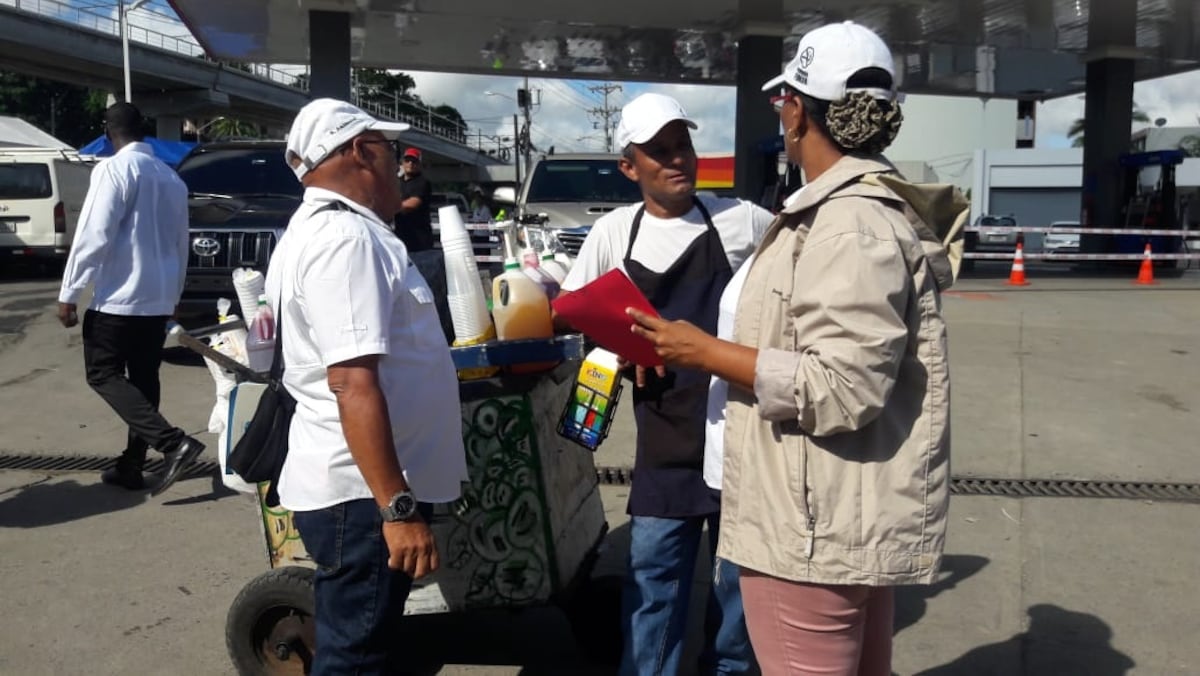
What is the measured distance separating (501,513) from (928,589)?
2.16 m

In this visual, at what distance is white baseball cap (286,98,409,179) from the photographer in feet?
8.27

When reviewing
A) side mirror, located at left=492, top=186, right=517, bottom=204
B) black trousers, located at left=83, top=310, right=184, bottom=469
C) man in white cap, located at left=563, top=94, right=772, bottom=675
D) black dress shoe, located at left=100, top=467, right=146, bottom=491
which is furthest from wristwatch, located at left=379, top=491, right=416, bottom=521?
side mirror, located at left=492, top=186, right=517, bottom=204

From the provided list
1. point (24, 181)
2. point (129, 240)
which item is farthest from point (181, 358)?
point (24, 181)

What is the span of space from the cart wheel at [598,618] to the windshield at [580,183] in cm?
847

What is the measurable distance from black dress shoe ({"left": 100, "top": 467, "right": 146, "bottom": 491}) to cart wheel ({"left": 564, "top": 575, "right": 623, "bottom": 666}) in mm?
3194

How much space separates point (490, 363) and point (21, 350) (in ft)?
28.4

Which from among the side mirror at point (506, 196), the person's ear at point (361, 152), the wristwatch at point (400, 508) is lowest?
the wristwatch at point (400, 508)

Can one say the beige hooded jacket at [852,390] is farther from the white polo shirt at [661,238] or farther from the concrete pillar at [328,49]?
the concrete pillar at [328,49]

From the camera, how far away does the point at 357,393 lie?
7.56ft

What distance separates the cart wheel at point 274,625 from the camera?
10.9 feet

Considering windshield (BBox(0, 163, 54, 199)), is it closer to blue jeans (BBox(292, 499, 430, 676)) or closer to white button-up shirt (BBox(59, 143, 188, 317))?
white button-up shirt (BBox(59, 143, 188, 317))

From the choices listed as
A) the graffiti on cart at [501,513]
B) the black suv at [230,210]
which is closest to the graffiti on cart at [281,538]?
the graffiti on cart at [501,513]

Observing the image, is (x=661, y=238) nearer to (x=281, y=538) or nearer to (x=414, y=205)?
(x=281, y=538)

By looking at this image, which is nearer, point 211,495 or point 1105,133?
point 211,495
